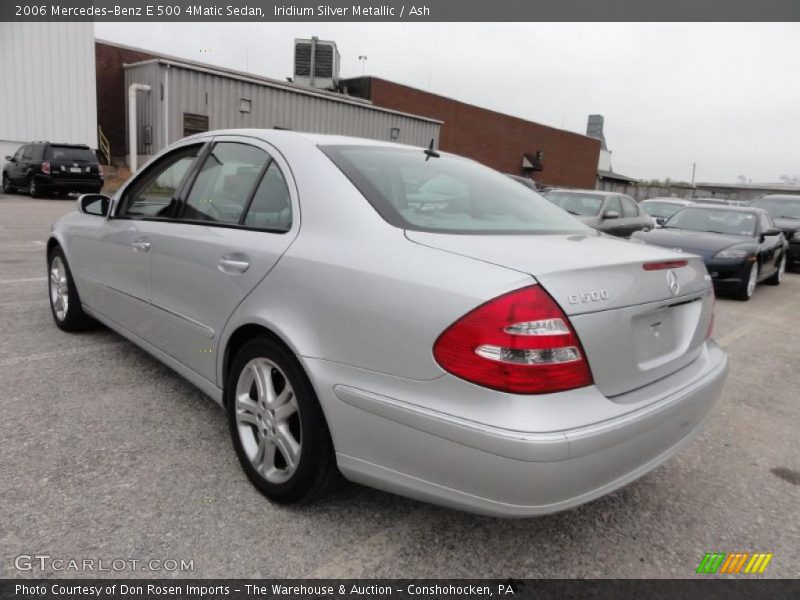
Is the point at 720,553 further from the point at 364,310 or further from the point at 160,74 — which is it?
the point at 160,74

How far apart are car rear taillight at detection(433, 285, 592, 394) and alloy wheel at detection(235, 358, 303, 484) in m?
0.77

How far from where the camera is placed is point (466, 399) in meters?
1.75

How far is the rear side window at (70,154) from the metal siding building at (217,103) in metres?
2.63

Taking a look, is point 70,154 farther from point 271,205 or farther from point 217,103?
point 271,205

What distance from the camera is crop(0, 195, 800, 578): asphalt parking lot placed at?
6.88 ft

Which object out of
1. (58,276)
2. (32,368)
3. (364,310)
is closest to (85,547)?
(364,310)

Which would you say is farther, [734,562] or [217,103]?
[217,103]

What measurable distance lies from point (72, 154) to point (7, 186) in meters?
3.54

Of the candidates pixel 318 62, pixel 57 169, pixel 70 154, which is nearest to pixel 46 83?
pixel 70 154

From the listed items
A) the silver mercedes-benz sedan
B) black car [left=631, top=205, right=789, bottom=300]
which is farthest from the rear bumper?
black car [left=631, top=205, right=789, bottom=300]

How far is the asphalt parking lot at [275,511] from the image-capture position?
6.88 feet

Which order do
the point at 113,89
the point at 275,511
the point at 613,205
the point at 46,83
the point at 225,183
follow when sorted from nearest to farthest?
the point at 275,511 → the point at 225,183 → the point at 613,205 → the point at 46,83 → the point at 113,89

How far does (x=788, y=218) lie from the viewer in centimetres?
1266

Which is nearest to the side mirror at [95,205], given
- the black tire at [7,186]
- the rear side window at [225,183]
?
the rear side window at [225,183]
